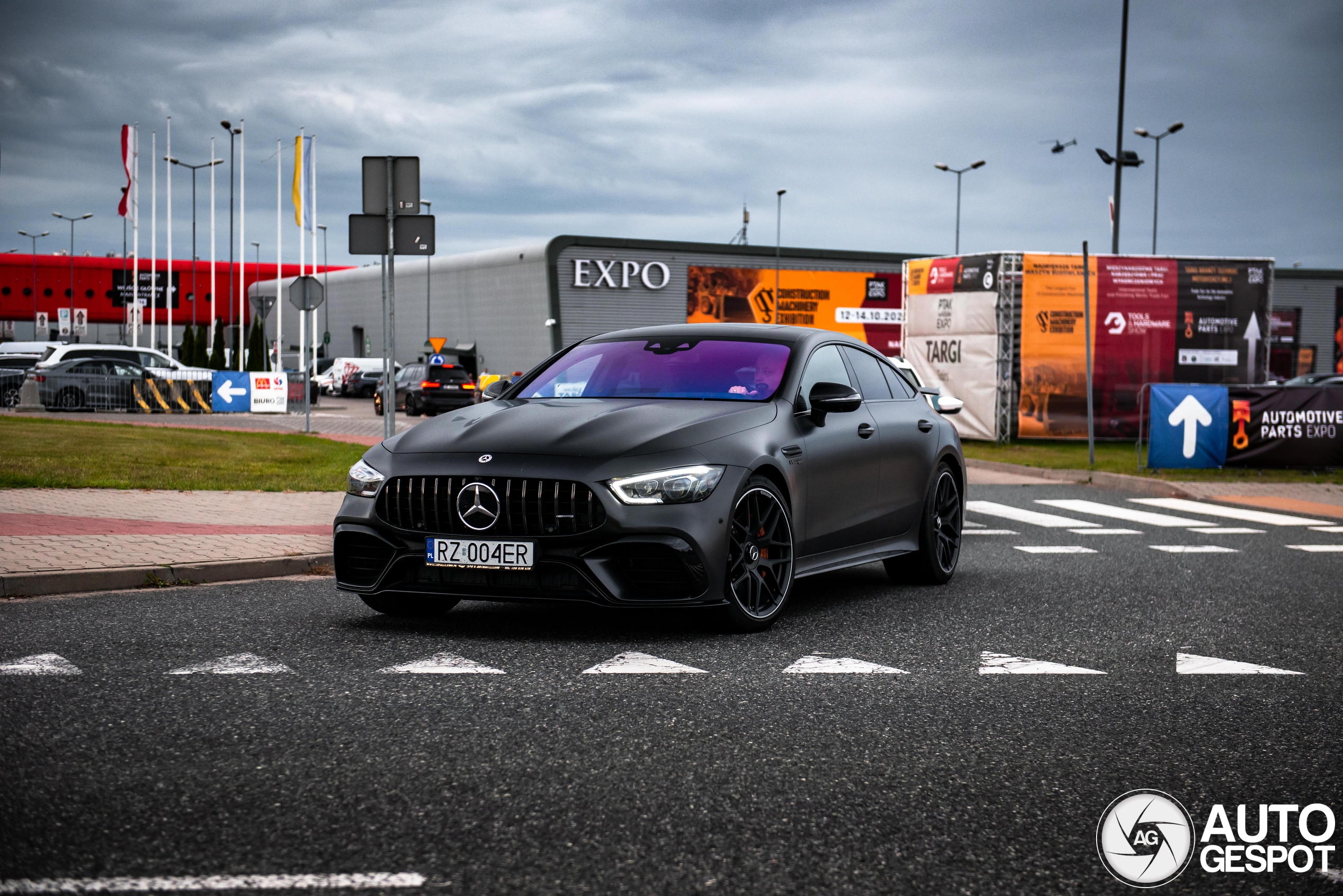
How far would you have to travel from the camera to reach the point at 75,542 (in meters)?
9.25

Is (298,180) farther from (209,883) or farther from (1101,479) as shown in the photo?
(209,883)

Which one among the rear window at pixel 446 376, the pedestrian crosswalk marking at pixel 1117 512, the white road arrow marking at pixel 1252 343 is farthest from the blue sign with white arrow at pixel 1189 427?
the rear window at pixel 446 376

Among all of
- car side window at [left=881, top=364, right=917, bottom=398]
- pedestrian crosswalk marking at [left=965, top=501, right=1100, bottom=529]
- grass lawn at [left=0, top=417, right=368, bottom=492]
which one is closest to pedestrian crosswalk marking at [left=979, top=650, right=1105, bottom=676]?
car side window at [left=881, top=364, right=917, bottom=398]

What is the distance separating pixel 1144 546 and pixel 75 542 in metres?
8.08

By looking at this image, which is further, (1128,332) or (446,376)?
(446,376)

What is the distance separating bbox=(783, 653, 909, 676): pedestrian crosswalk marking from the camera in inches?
233

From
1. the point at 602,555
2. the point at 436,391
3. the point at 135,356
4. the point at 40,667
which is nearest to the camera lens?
the point at 40,667

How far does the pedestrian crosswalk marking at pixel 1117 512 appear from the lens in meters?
13.7

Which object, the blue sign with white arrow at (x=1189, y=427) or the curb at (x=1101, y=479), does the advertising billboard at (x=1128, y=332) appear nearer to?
the curb at (x=1101, y=479)

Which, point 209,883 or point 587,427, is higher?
point 587,427

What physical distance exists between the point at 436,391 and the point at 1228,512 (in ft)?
85.6

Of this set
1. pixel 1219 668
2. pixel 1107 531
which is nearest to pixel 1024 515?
pixel 1107 531

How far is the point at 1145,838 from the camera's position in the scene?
3775 millimetres

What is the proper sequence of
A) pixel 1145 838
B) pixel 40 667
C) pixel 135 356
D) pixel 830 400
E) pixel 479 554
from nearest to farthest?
1. pixel 1145 838
2. pixel 40 667
3. pixel 479 554
4. pixel 830 400
5. pixel 135 356
